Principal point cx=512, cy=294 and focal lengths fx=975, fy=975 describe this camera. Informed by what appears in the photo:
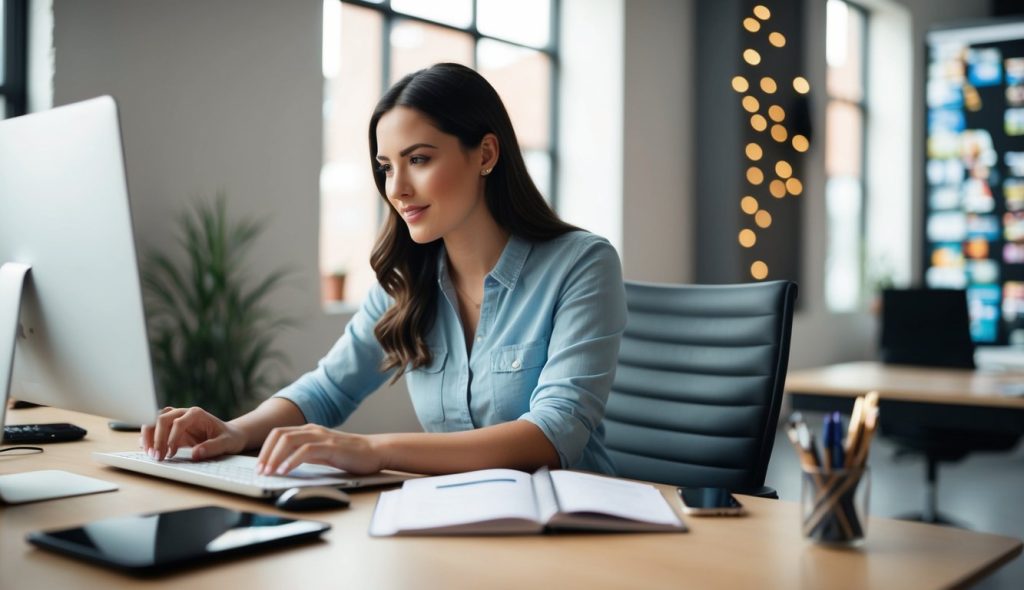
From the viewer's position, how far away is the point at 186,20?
140 inches

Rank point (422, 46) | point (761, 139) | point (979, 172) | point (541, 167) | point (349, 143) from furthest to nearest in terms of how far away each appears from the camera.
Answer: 1. point (979, 172)
2. point (761, 139)
3. point (541, 167)
4. point (422, 46)
5. point (349, 143)

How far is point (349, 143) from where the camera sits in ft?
15.3

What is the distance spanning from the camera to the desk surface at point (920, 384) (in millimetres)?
2750

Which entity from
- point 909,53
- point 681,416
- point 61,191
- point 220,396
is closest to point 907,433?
point 681,416

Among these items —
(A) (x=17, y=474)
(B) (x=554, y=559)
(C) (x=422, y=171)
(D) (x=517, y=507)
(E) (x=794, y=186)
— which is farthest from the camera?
(E) (x=794, y=186)

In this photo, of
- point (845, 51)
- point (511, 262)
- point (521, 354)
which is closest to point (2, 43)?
point (511, 262)

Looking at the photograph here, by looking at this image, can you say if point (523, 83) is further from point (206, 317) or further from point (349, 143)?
point (206, 317)

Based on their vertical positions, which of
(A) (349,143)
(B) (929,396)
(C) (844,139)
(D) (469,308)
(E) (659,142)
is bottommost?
(B) (929,396)

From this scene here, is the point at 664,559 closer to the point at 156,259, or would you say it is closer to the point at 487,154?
the point at 487,154

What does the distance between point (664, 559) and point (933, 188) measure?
22.9ft

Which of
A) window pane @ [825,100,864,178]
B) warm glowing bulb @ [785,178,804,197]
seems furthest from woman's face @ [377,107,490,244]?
window pane @ [825,100,864,178]

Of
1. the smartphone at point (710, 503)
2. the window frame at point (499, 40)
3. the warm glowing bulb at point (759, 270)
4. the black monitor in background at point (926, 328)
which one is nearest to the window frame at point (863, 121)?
the warm glowing bulb at point (759, 270)

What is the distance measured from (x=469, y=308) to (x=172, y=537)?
0.85 meters

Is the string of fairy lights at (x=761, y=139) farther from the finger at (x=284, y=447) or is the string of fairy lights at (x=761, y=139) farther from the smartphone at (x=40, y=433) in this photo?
the finger at (x=284, y=447)
